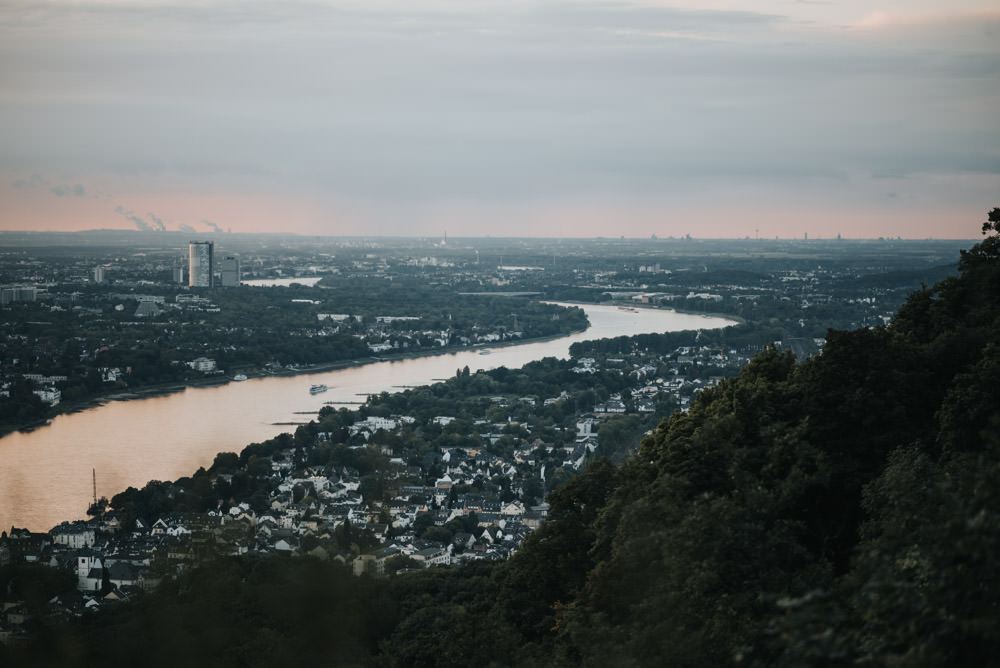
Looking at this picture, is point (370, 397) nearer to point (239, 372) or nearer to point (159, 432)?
point (159, 432)

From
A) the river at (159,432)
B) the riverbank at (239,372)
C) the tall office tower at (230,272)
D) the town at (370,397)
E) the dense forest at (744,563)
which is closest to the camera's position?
the dense forest at (744,563)

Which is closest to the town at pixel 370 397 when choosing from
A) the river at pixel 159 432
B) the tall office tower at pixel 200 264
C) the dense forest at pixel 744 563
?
the dense forest at pixel 744 563

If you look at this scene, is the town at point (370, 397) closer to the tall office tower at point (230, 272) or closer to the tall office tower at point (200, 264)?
the tall office tower at point (230, 272)

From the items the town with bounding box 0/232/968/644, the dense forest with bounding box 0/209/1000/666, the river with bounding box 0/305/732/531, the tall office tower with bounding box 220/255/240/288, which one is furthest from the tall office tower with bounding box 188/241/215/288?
the dense forest with bounding box 0/209/1000/666

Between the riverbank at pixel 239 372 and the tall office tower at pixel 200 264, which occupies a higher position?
the tall office tower at pixel 200 264

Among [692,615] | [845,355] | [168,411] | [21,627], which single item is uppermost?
[845,355]

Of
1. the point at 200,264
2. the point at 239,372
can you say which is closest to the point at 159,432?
the point at 239,372

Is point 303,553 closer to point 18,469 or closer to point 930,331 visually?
point 930,331

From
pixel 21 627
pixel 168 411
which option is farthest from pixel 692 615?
pixel 168 411
